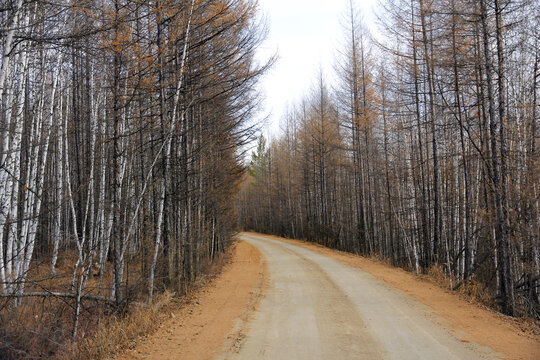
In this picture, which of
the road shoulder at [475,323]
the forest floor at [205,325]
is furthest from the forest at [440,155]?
the forest floor at [205,325]

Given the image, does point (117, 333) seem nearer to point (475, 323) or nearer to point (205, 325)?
point (205, 325)

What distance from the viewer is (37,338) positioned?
602 cm

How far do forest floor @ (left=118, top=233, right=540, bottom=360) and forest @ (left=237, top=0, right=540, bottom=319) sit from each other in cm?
166

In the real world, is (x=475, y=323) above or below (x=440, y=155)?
below

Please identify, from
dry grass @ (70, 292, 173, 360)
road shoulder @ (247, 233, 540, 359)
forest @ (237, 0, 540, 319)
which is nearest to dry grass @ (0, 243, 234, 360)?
dry grass @ (70, 292, 173, 360)

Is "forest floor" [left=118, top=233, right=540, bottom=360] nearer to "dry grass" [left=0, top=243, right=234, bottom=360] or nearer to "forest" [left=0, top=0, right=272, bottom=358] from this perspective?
"dry grass" [left=0, top=243, right=234, bottom=360]

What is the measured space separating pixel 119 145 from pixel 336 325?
767 cm

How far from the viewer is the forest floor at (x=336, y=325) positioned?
5086 millimetres

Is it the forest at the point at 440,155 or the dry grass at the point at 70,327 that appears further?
the forest at the point at 440,155

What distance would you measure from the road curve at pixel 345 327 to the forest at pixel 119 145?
2731 millimetres

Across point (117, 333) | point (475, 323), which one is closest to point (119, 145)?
point (117, 333)

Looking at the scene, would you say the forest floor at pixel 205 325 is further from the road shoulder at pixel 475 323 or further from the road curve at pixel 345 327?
the road shoulder at pixel 475 323

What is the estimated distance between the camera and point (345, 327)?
611 centimetres

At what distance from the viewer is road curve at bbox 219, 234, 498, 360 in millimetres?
4988
